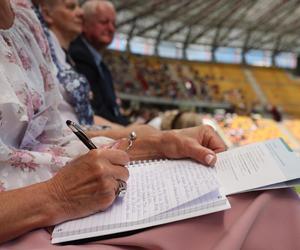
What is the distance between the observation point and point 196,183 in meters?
0.61

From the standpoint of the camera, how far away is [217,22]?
575 inches

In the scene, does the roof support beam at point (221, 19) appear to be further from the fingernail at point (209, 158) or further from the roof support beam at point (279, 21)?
the fingernail at point (209, 158)

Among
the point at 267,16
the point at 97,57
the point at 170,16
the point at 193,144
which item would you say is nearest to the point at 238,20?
the point at 267,16

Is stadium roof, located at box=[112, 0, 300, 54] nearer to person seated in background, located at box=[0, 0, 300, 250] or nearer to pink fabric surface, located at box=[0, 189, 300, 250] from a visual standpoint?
person seated in background, located at box=[0, 0, 300, 250]

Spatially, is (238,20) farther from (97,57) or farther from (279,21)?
(97,57)

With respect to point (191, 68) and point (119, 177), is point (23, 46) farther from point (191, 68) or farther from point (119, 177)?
point (191, 68)

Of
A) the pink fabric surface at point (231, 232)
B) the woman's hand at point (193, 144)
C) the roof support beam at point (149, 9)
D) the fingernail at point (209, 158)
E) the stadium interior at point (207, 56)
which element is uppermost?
the pink fabric surface at point (231, 232)

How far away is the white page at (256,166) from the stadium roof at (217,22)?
41.0 ft

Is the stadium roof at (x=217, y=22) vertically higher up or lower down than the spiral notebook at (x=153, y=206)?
lower down

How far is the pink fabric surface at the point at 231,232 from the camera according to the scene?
536mm

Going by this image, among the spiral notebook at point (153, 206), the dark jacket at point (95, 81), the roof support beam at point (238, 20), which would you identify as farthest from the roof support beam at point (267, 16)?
the spiral notebook at point (153, 206)

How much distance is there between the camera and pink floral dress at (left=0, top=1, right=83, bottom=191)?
660 millimetres

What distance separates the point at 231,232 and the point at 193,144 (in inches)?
8.2

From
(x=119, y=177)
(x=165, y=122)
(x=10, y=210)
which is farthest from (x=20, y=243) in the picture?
(x=165, y=122)
